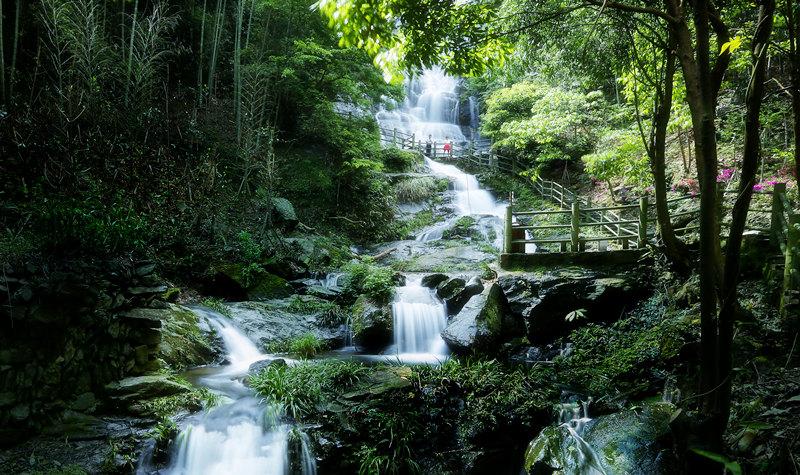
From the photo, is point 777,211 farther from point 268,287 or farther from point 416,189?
point 416,189

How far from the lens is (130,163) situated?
28.6 feet

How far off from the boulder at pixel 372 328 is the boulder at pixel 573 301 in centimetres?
234

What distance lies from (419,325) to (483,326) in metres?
1.78

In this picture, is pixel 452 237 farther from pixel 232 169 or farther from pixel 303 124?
pixel 232 169

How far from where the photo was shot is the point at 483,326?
746 cm

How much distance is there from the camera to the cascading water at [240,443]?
4.68 meters

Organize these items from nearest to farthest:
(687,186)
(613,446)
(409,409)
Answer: (613,446), (409,409), (687,186)

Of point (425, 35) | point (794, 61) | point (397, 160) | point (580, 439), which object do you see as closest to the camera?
point (794, 61)

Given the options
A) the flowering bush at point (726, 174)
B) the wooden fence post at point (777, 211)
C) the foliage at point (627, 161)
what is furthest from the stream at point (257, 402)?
the flowering bush at point (726, 174)

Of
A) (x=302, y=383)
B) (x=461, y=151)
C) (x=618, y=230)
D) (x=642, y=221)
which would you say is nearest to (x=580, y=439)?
(x=302, y=383)

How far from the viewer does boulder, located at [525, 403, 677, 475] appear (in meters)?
4.20

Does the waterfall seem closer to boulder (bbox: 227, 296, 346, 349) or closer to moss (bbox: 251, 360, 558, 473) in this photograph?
boulder (bbox: 227, 296, 346, 349)

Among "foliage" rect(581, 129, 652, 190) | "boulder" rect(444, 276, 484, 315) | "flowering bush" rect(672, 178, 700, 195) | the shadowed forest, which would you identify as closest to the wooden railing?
the shadowed forest

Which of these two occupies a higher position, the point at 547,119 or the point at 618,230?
the point at 547,119
